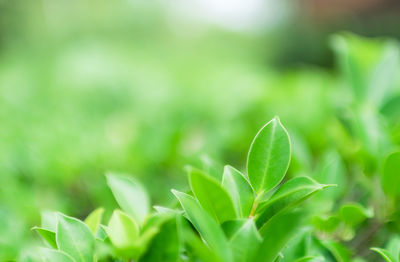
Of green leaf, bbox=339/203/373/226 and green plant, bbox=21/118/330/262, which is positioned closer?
green plant, bbox=21/118/330/262

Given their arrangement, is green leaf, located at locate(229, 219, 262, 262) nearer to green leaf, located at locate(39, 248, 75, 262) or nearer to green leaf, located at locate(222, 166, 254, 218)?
green leaf, located at locate(222, 166, 254, 218)

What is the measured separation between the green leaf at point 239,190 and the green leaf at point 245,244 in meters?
0.09

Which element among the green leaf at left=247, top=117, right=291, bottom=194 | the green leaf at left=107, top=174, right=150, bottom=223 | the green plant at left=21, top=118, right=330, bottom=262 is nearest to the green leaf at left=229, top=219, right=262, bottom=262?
the green plant at left=21, top=118, right=330, bottom=262

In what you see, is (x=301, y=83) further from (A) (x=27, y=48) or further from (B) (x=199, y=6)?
(B) (x=199, y=6)

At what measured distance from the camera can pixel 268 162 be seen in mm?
750

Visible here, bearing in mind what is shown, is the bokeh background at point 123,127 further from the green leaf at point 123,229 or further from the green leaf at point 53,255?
the green leaf at point 53,255

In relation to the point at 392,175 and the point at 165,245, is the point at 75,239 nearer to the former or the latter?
the point at 165,245

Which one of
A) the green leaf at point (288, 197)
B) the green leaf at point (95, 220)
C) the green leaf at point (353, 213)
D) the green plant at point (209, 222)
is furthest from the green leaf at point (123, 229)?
the green leaf at point (353, 213)

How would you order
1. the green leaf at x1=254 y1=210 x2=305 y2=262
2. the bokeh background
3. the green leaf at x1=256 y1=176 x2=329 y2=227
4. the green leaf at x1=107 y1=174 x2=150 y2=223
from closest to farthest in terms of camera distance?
the green leaf at x1=254 y1=210 x2=305 y2=262
the green leaf at x1=256 y1=176 x2=329 y2=227
the green leaf at x1=107 y1=174 x2=150 y2=223
the bokeh background

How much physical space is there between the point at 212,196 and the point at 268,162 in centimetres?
14

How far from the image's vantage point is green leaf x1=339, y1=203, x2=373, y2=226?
2.89 ft

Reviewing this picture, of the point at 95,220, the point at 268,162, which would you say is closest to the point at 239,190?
the point at 268,162

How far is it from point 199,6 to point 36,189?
473 inches

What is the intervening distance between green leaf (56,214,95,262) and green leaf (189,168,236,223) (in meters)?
0.21
